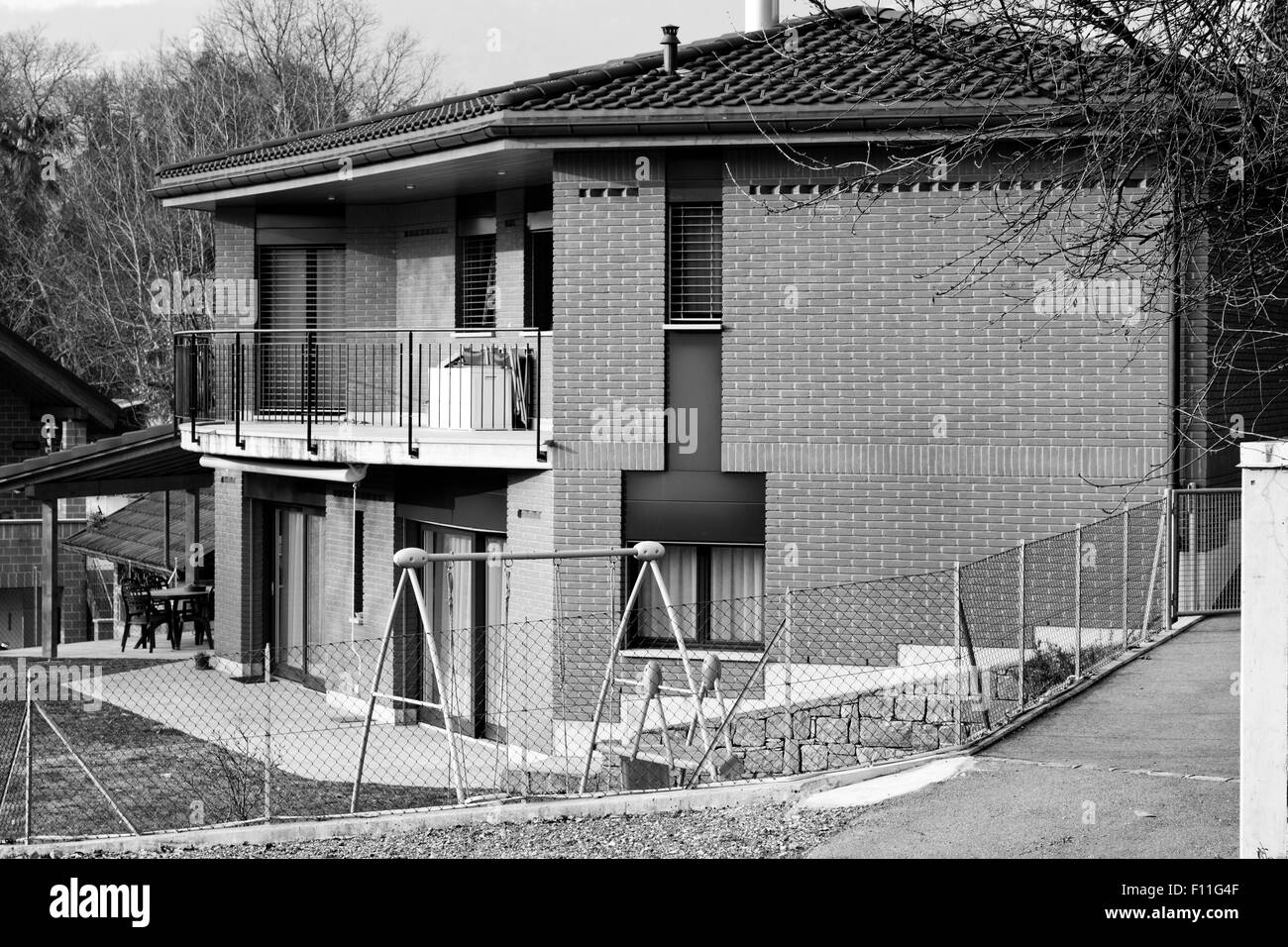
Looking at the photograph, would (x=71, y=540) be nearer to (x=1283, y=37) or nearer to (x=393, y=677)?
(x=393, y=677)

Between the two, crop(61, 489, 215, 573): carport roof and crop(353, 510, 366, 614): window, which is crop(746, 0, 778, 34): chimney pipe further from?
crop(61, 489, 215, 573): carport roof

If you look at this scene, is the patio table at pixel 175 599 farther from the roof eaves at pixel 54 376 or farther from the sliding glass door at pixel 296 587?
the roof eaves at pixel 54 376

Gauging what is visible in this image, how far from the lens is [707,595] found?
16703 millimetres

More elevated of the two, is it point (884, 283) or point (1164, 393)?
point (884, 283)

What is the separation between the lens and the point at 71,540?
2877 cm

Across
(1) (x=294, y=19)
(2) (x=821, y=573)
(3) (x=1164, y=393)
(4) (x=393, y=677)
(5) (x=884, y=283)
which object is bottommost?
(4) (x=393, y=677)

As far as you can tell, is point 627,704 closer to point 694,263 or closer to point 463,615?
point 463,615

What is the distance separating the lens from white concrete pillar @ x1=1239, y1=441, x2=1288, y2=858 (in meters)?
6.95

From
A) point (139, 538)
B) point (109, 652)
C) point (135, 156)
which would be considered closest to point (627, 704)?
point (109, 652)

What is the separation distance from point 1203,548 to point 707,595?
5.06 metres

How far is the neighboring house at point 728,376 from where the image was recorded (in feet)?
50.9

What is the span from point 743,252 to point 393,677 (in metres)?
7.15

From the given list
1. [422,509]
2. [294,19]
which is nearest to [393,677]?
[422,509]

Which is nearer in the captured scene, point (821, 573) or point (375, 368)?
point (821, 573)
